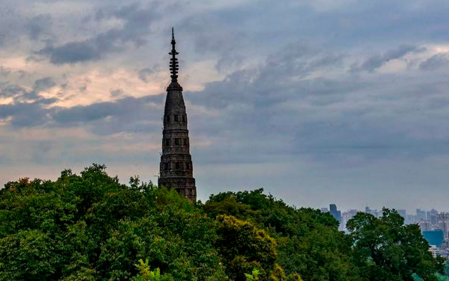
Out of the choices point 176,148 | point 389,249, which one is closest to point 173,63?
point 176,148

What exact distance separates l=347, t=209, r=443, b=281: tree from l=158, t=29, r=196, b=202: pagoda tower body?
59.8 ft

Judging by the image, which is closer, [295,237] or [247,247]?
[247,247]

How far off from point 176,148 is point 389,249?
23684mm

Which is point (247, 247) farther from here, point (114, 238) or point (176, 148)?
point (176, 148)

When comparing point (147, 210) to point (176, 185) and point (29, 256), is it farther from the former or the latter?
point (176, 185)

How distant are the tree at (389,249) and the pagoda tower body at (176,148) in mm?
18226

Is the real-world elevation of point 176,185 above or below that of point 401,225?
above

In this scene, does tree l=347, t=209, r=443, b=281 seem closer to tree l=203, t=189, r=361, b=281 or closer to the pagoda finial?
tree l=203, t=189, r=361, b=281

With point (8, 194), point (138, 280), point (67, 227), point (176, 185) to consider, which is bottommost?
point (138, 280)

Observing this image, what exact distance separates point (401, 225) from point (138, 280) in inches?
1712

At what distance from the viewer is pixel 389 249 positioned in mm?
60969

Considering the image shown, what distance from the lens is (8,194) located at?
40781 millimetres

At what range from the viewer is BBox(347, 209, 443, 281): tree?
6102 cm

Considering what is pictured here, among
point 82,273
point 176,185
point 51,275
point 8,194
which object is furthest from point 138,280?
point 176,185
